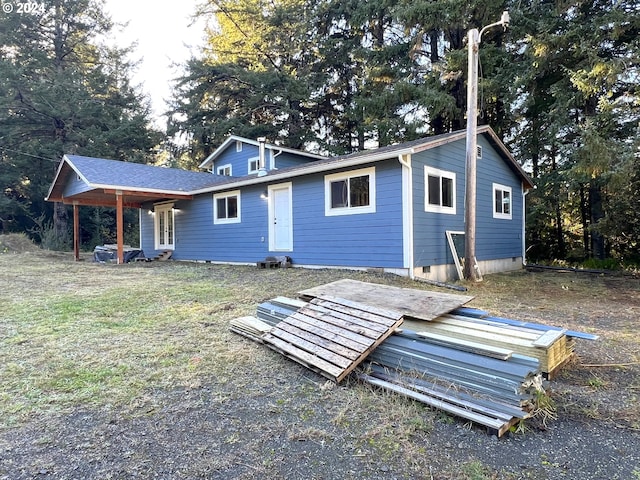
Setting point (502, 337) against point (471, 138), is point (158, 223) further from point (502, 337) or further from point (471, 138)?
point (502, 337)

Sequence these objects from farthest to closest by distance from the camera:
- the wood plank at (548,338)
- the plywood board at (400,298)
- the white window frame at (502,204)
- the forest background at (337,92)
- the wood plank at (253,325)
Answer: the forest background at (337,92), the white window frame at (502,204), the wood plank at (253,325), the plywood board at (400,298), the wood plank at (548,338)

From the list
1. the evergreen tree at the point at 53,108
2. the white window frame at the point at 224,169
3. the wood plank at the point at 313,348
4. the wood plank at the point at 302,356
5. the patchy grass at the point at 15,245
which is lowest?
the wood plank at the point at 302,356

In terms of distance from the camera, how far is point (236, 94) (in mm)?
20266

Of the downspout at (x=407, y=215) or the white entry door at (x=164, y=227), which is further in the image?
the white entry door at (x=164, y=227)

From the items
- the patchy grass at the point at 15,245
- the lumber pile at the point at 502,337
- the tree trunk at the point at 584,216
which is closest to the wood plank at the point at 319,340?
the lumber pile at the point at 502,337

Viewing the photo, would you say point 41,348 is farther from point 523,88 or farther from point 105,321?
point 523,88

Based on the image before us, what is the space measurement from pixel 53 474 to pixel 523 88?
14.5 m

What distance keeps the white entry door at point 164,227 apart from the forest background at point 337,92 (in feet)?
21.2

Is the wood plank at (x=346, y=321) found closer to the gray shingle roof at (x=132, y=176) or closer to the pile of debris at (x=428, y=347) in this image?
the pile of debris at (x=428, y=347)

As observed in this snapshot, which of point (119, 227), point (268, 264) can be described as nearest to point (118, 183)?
point (119, 227)

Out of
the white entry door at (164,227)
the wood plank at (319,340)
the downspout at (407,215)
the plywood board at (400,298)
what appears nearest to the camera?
the wood plank at (319,340)

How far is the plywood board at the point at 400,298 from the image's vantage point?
3.39 metres

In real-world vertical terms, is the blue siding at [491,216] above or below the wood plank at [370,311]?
above

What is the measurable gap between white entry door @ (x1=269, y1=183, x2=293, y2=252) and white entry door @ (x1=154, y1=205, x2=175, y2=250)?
531 cm
